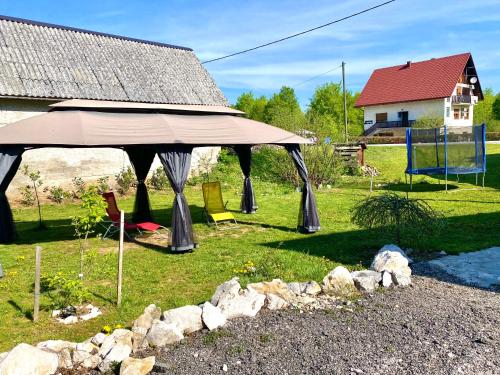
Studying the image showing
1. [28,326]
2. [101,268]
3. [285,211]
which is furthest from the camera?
[285,211]

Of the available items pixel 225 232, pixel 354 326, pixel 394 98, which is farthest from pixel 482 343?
pixel 394 98

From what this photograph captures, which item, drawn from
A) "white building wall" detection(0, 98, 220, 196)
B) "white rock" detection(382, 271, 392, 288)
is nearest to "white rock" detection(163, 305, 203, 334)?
"white rock" detection(382, 271, 392, 288)

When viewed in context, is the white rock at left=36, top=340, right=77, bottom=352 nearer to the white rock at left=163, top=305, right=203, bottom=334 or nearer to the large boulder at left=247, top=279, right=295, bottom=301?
the white rock at left=163, top=305, right=203, bottom=334

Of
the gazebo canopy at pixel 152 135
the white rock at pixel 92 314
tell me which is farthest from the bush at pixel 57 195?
the white rock at pixel 92 314

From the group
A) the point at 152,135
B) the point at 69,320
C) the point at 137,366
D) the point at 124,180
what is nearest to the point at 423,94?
the point at 124,180

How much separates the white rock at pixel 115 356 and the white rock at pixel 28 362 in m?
0.40

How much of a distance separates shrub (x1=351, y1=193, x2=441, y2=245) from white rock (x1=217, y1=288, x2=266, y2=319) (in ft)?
11.0

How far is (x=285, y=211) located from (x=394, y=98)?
4445 centimetres

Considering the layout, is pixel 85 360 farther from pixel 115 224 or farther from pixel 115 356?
pixel 115 224

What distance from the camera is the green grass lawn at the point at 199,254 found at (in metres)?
5.84

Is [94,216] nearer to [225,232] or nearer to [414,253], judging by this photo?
[225,232]

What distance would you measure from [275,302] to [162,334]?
150cm

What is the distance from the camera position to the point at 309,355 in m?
4.21

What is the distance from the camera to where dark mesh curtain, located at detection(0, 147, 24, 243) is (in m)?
8.16
